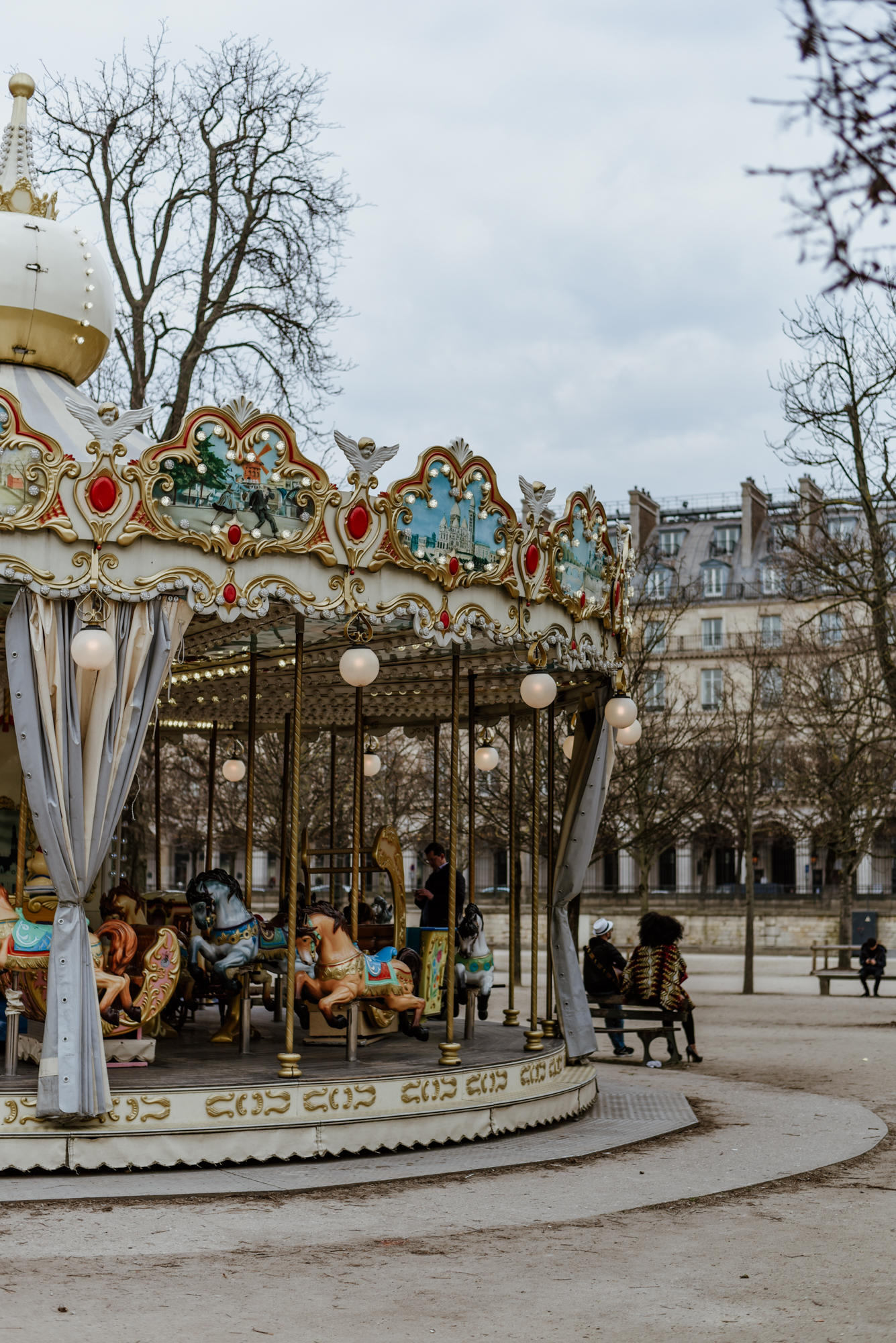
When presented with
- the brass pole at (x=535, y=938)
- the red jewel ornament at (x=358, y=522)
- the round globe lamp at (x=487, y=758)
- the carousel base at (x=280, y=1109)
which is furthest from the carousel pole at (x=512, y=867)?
the red jewel ornament at (x=358, y=522)

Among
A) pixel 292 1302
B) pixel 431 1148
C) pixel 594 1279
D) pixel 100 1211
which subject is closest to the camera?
pixel 292 1302

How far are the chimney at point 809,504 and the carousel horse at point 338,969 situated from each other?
10.4 meters

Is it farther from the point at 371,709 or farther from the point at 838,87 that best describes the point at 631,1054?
the point at 838,87

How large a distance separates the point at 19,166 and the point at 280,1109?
730cm

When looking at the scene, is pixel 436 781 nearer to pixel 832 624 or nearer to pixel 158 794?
pixel 158 794

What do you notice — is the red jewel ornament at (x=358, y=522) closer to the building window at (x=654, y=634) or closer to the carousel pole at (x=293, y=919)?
the carousel pole at (x=293, y=919)

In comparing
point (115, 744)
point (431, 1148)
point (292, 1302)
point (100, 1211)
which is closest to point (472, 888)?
point (431, 1148)

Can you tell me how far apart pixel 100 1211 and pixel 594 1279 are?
8.81ft

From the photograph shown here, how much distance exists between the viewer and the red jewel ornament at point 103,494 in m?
8.93

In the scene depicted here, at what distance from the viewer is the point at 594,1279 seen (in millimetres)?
6625

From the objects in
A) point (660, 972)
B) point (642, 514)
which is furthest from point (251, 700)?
point (642, 514)

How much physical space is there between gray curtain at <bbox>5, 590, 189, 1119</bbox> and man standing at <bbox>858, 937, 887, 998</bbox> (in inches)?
717

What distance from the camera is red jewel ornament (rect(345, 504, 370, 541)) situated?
9.55 metres

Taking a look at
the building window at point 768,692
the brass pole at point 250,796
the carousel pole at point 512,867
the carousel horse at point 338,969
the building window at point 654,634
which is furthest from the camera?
the building window at point 768,692
